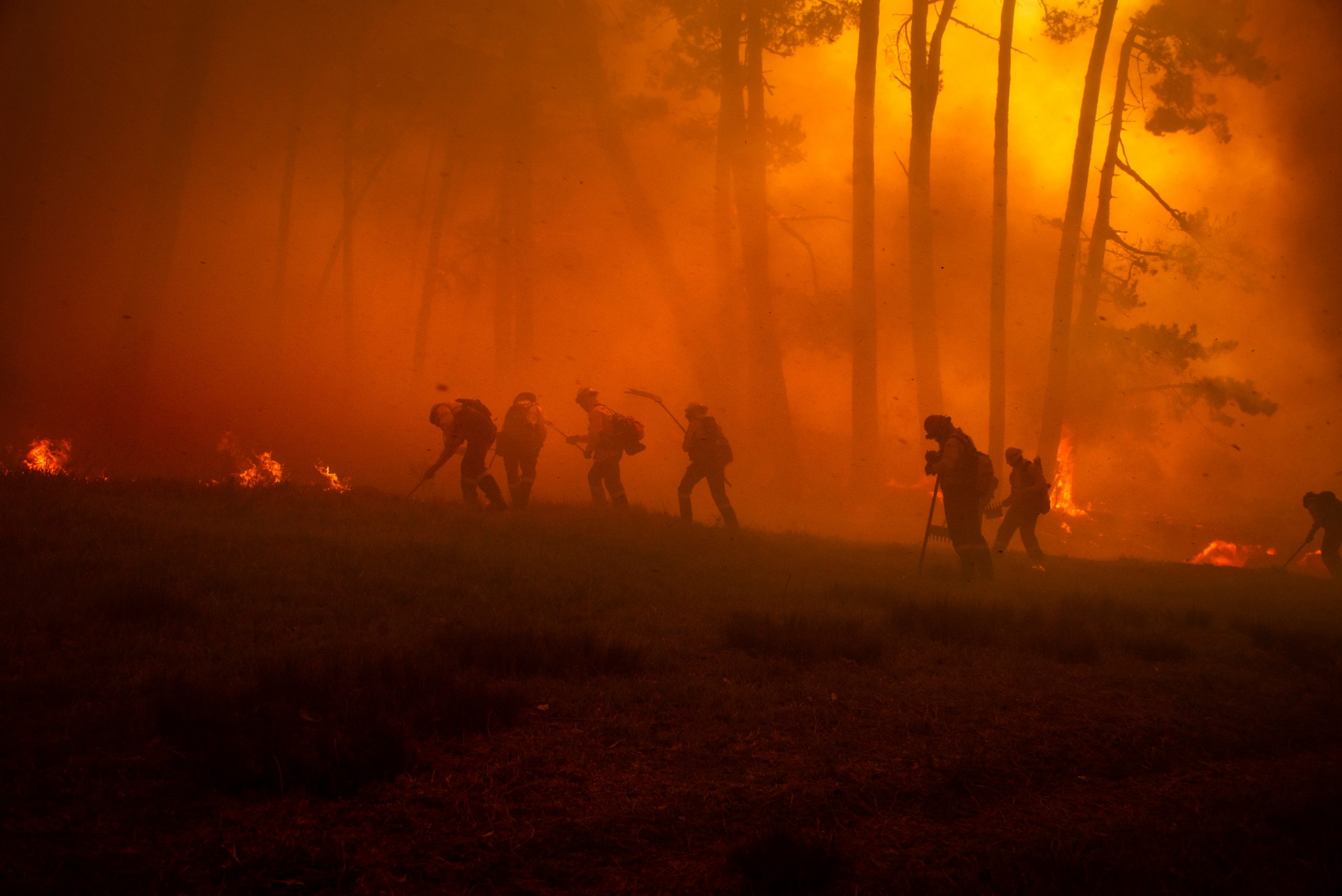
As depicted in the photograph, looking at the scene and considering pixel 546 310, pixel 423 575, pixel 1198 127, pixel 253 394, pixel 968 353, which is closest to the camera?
pixel 423 575

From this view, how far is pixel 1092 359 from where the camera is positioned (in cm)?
2623

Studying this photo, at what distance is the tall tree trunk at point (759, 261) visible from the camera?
20.1 metres

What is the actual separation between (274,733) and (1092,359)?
88.2 feet

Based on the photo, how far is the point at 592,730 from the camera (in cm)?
446

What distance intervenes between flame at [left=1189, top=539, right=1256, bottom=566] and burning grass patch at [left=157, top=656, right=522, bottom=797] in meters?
24.9

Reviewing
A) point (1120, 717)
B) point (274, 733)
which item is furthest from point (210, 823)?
point (1120, 717)

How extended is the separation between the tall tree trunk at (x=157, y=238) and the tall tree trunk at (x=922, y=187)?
664 inches

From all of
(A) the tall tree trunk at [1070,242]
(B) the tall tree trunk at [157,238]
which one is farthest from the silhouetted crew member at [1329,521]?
(B) the tall tree trunk at [157,238]

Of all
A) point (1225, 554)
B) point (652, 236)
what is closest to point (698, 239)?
point (652, 236)

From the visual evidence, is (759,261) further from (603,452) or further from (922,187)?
(603,452)

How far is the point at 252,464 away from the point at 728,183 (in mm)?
13966

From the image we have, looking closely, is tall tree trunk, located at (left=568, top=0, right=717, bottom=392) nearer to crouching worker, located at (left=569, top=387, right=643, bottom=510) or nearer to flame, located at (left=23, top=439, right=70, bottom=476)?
crouching worker, located at (left=569, top=387, right=643, bottom=510)

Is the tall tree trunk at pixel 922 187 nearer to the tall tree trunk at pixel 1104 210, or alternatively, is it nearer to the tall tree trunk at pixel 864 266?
the tall tree trunk at pixel 864 266

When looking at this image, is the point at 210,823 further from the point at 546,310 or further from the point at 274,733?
the point at 546,310
